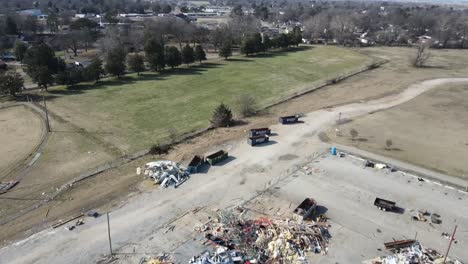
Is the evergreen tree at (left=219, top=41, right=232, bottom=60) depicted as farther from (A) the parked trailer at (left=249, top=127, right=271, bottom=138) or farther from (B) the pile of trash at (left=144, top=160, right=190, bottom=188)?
(B) the pile of trash at (left=144, top=160, right=190, bottom=188)

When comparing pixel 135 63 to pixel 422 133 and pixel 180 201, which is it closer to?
pixel 180 201

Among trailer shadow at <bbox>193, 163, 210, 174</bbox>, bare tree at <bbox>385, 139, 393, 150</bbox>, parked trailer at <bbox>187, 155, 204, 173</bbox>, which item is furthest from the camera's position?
bare tree at <bbox>385, 139, 393, 150</bbox>

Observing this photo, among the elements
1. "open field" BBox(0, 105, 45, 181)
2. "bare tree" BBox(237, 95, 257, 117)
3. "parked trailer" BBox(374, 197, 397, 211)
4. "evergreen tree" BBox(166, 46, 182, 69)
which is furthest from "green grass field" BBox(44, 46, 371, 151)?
"parked trailer" BBox(374, 197, 397, 211)

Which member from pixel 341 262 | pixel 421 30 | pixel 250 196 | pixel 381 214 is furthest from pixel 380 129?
pixel 421 30

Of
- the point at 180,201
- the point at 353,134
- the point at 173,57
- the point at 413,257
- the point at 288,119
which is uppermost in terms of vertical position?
the point at 173,57

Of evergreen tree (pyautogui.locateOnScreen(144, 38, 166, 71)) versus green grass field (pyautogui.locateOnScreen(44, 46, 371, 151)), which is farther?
evergreen tree (pyautogui.locateOnScreen(144, 38, 166, 71))

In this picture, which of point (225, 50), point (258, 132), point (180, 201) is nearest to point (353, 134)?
point (258, 132)
